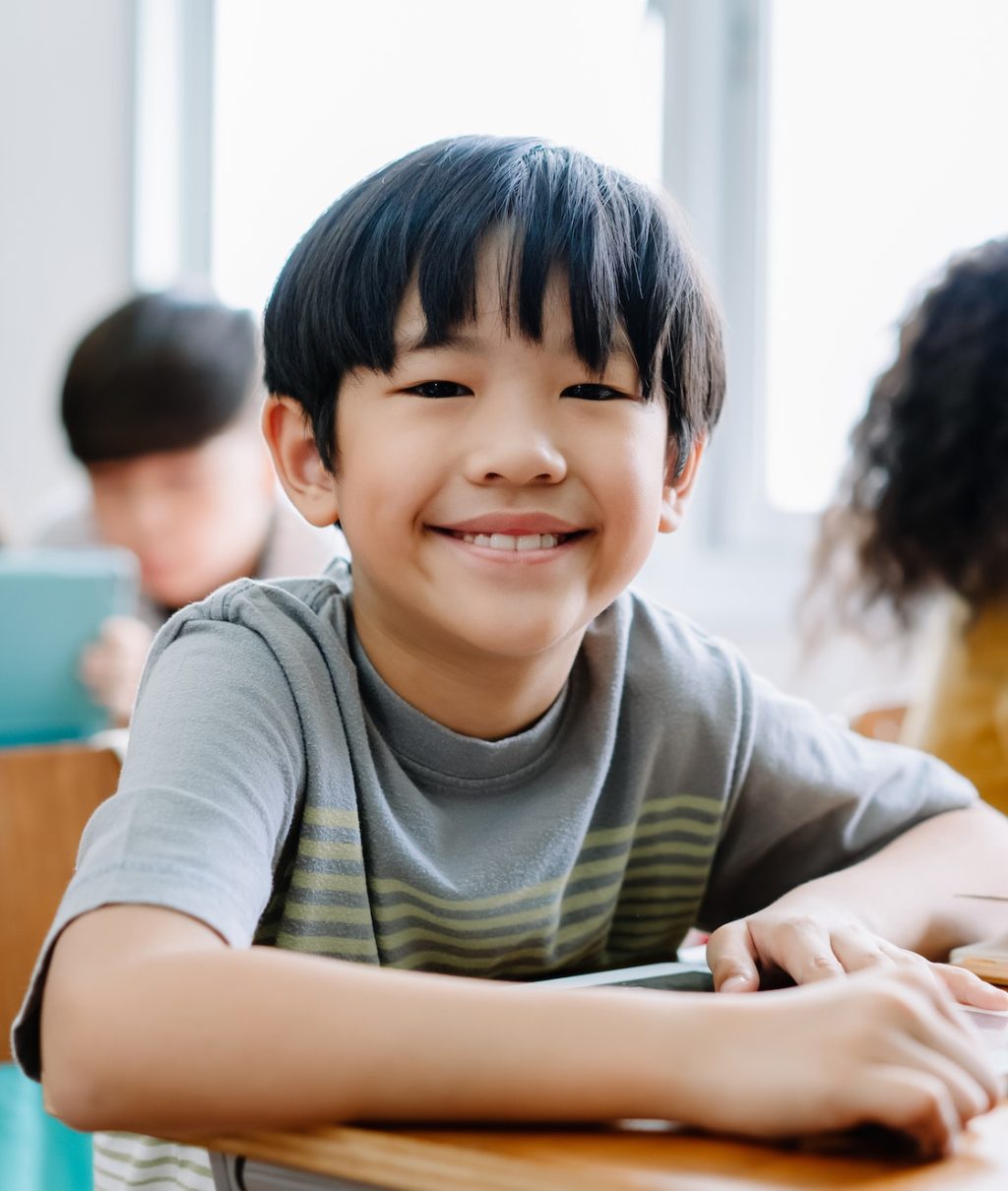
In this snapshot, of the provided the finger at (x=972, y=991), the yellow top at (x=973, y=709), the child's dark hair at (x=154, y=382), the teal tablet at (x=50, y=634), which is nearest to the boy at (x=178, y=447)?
the child's dark hair at (x=154, y=382)

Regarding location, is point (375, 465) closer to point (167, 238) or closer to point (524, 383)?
point (524, 383)

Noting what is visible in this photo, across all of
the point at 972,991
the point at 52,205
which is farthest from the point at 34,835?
the point at 52,205

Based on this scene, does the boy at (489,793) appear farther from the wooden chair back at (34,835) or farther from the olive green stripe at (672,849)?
the wooden chair back at (34,835)

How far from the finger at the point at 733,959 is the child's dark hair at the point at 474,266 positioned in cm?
28

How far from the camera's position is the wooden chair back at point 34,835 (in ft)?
3.52

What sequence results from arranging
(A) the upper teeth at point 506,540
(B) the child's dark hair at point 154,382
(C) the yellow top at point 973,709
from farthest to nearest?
1. (B) the child's dark hair at point 154,382
2. (C) the yellow top at point 973,709
3. (A) the upper teeth at point 506,540

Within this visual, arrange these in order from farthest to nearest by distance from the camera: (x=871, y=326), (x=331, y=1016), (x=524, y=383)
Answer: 1. (x=871, y=326)
2. (x=524, y=383)
3. (x=331, y=1016)

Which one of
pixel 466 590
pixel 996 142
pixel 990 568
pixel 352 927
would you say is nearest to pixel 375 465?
pixel 466 590

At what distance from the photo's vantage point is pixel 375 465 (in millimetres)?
761

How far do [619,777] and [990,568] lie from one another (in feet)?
2.28

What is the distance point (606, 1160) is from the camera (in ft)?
1.45

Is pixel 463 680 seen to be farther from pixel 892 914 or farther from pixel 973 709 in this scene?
pixel 973 709

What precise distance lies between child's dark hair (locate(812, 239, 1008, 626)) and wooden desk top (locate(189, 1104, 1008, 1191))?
1.05 meters

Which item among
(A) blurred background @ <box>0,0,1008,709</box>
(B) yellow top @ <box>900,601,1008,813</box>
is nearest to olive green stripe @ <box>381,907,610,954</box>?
(B) yellow top @ <box>900,601,1008,813</box>
